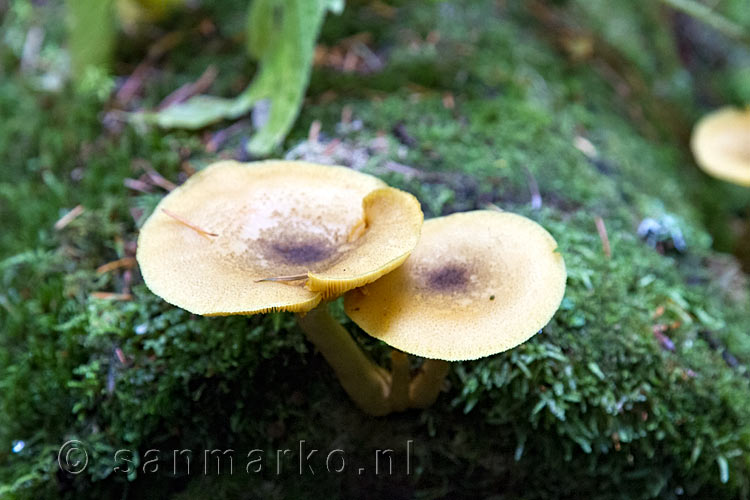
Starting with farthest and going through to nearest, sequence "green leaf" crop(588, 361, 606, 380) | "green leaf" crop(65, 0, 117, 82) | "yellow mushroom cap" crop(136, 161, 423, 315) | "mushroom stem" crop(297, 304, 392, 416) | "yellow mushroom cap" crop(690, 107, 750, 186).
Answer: "yellow mushroom cap" crop(690, 107, 750, 186), "green leaf" crop(65, 0, 117, 82), "green leaf" crop(588, 361, 606, 380), "mushroom stem" crop(297, 304, 392, 416), "yellow mushroom cap" crop(136, 161, 423, 315)

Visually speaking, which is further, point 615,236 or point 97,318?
point 615,236

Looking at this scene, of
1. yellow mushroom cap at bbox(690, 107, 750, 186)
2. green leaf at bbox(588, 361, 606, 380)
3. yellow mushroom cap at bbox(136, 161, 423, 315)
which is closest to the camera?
yellow mushroom cap at bbox(136, 161, 423, 315)

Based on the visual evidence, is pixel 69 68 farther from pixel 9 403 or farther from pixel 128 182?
pixel 9 403

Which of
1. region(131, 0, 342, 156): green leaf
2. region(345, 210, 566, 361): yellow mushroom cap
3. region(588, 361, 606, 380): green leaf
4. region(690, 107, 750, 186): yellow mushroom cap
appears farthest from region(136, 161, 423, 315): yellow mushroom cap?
region(690, 107, 750, 186): yellow mushroom cap

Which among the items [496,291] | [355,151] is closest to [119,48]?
[355,151]

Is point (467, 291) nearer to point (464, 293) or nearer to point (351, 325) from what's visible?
point (464, 293)

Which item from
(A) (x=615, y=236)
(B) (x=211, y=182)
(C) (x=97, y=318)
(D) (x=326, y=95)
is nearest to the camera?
(B) (x=211, y=182)

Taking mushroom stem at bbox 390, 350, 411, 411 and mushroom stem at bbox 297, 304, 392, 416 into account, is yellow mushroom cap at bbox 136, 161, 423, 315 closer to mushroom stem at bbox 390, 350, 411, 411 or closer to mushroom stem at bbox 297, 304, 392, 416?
mushroom stem at bbox 297, 304, 392, 416
